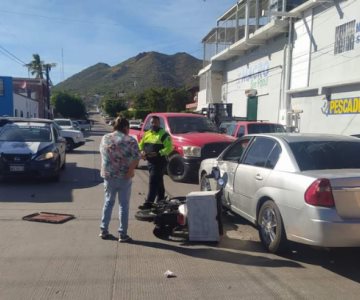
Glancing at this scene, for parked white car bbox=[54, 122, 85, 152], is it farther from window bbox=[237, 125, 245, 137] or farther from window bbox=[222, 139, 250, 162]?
window bbox=[222, 139, 250, 162]

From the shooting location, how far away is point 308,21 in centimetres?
2369

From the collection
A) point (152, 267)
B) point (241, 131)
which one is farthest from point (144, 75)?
point (152, 267)

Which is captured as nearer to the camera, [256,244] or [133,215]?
[256,244]

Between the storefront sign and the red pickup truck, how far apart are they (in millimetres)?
8576

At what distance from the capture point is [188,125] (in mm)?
13031

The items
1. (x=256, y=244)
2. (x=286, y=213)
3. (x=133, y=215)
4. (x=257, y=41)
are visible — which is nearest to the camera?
(x=286, y=213)

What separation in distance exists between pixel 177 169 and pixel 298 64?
15334 mm

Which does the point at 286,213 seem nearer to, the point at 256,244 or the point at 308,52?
the point at 256,244

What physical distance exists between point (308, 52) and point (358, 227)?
19879mm

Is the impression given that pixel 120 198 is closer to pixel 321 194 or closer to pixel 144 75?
pixel 321 194

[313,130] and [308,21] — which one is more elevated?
[308,21]

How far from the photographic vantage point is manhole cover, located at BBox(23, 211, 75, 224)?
24.8 feet

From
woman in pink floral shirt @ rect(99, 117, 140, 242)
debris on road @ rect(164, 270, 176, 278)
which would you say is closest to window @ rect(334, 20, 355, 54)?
woman in pink floral shirt @ rect(99, 117, 140, 242)

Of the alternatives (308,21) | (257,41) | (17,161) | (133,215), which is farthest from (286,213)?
(257,41)
